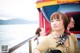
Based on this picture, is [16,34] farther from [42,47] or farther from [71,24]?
[71,24]

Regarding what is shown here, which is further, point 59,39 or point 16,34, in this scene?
point 16,34

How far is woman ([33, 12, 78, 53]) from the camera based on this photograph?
1.71 m

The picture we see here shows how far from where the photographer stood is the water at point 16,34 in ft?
5.96

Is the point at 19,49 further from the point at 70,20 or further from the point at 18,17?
the point at 70,20

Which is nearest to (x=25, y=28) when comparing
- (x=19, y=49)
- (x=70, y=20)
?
(x=19, y=49)

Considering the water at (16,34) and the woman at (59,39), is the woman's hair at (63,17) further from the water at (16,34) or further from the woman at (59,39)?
the water at (16,34)

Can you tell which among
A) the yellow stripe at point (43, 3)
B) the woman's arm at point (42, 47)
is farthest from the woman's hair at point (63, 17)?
the woman's arm at point (42, 47)

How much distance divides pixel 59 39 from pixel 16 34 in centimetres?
47

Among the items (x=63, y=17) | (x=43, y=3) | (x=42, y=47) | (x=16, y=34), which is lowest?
(x=42, y=47)

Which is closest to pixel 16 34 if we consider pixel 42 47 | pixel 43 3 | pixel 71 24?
pixel 42 47

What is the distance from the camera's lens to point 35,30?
5.89 ft

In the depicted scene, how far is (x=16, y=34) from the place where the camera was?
1.84 metres

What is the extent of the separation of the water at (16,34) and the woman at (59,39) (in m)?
0.16

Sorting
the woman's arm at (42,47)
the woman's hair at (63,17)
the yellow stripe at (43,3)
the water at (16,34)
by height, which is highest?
the yellow stripe at (43,3)
